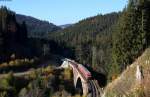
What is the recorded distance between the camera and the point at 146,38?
55031mm

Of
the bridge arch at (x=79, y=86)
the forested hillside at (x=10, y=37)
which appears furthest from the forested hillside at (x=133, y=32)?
the forested hillside at (x=10, y=37)

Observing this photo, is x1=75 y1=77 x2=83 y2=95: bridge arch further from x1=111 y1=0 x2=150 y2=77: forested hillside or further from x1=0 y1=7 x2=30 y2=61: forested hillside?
x1=111 y1=0 x2=150 y2=77: forested hillside

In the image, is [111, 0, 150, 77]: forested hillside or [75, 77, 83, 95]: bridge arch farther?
[75, 77, 83, 95]: bridge arch

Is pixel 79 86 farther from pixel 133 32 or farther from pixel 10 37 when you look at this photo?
pixel 10 37

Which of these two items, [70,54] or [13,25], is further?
[70,54]

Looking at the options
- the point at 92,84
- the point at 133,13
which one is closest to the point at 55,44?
the point at 92,84

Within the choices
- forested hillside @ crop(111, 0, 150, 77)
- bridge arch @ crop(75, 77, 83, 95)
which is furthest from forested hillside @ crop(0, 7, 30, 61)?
forested hillside @ crop(111, 0, 150, 77)

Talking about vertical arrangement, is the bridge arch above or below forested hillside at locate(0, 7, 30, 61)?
below

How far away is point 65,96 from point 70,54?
98255mm

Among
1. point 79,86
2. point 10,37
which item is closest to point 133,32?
point 79,86

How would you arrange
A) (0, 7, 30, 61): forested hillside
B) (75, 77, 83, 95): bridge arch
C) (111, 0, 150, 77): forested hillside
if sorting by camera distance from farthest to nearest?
1. (0, 7, 30, 61): forested hillside
2. (75, 77, 83, 95): bridge arch
3. (111, 0, 150, 77): forested hillside

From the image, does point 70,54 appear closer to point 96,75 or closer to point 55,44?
point 55,44

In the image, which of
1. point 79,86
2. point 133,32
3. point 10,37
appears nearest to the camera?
point 133,32

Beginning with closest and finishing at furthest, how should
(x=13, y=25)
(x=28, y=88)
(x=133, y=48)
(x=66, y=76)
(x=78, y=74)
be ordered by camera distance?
(x=133, y=48) < (x=28, y=88) < (x=78, y=74) < (x=66, y=76) < (x=13, y=25)
